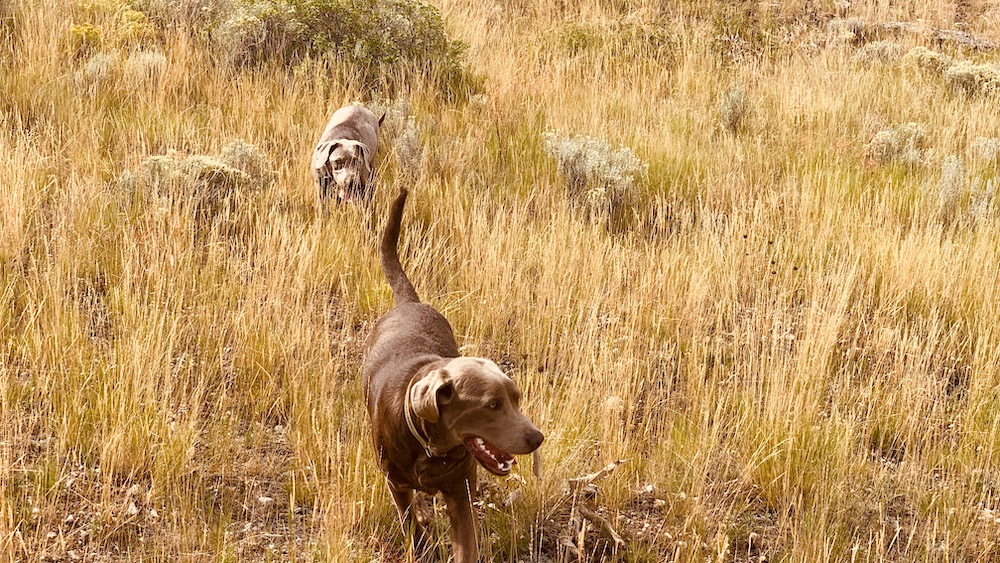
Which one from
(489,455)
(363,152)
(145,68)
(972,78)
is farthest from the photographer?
(972,78)

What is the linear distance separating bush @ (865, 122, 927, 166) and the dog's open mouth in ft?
18.0

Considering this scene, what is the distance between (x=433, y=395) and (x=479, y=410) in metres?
0.13

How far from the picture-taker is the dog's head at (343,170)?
5.50 metres

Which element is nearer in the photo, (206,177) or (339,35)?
(206,177)

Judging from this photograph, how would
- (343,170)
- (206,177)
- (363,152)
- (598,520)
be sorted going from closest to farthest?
(598,520) → (206,177) → (343,170) → (363,152)

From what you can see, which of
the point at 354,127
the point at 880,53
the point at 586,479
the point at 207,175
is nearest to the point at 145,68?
the point at 354,127

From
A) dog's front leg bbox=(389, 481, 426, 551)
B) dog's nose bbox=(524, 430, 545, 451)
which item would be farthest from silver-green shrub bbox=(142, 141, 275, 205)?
dog's nose bbox=(524, 430, 545, 451)

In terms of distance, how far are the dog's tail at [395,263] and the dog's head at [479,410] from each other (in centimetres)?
115

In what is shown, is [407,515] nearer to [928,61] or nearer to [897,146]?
[897,146]

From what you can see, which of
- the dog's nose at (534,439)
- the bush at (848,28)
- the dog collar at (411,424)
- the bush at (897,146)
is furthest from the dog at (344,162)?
the bush at (848,28)

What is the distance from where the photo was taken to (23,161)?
538 centimetres

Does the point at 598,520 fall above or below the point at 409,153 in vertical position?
below

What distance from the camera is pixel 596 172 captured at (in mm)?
6000

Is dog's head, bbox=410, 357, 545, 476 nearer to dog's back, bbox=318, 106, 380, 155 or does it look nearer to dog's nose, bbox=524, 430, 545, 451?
dog's nose, bbox=524, 430, 545, 451
